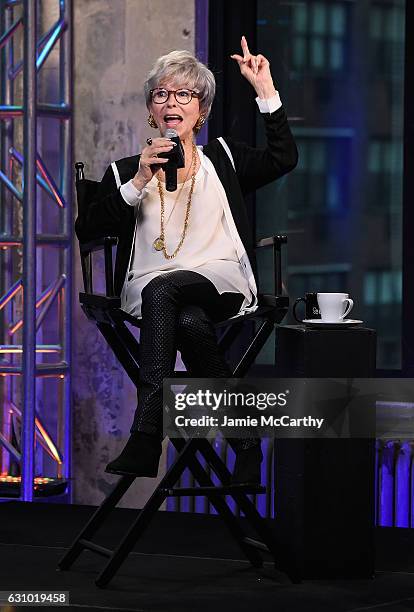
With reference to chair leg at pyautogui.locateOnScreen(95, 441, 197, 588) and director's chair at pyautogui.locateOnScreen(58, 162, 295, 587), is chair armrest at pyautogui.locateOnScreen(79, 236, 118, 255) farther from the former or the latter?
chair leg at pyautogui.locateOnScreen(95, 441, 197, 588)

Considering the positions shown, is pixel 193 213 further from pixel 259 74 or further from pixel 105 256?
pixel 259 74

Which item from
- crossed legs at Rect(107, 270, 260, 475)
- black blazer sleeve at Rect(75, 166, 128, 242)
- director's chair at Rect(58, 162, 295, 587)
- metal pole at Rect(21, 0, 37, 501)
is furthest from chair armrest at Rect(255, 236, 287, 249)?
metal pole at Rect(21, 0, 37, 501)

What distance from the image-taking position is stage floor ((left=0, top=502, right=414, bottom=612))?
3026 mm

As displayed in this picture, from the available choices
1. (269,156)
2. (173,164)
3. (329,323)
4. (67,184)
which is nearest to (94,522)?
(329,323)

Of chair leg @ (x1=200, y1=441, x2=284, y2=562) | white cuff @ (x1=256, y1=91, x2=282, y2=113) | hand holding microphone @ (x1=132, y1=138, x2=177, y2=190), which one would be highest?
white cuff @ (x1=256, y1=91, x2=282, y2=113)

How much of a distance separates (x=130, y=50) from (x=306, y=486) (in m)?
2.24

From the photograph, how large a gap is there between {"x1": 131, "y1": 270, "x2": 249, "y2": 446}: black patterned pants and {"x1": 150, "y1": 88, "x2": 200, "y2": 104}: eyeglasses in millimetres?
528

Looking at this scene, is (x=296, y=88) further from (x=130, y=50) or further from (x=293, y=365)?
(x=293, y=365)

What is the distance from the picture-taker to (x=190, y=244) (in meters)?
3.38

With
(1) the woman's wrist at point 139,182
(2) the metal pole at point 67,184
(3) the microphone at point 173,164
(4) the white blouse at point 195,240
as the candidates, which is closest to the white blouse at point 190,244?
(4) the white blouse at point 195,240

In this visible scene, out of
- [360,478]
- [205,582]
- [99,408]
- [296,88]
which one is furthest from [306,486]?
[296,88]

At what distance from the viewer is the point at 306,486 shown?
3262mm

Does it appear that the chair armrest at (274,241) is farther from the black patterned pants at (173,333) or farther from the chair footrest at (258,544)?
the chair footrest at (258,544)

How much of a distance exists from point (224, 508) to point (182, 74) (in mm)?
1224
